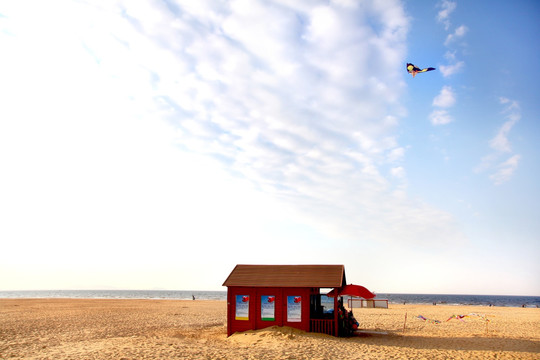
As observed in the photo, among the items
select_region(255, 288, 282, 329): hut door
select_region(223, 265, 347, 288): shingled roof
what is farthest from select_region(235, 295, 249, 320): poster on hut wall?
select_region(223, 265, 347, 288): shingled roof

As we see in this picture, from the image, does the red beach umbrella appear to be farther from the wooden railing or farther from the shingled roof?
the wooden railing

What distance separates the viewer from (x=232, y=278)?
19672 mm

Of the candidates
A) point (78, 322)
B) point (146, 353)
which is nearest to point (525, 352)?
point (146, 353)

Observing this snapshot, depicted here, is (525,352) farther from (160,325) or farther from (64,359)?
(160,325)

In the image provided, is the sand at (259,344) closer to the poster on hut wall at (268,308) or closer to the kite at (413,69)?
the poster on hut wall at (268,308)

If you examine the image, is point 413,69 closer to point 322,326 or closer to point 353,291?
point 353,291

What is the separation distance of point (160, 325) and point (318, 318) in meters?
11.7

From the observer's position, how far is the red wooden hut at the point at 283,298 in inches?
715

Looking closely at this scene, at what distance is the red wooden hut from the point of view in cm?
1817

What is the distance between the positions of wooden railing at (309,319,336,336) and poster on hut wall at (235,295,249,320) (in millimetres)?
3214

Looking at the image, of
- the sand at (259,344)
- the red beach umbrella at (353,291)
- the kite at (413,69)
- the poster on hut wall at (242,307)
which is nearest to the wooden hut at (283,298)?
the poster on hut wall at (242,307)

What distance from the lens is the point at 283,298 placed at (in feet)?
61.0

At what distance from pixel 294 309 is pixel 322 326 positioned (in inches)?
59.9

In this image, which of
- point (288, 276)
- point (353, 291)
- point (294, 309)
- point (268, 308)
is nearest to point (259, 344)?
point (268, 308)
